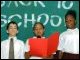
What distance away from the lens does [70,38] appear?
5.18 ft

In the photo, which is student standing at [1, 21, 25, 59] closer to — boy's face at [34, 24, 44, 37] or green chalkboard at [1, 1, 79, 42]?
boy's face at [34, 24, 44, 37]

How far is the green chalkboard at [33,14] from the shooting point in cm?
189

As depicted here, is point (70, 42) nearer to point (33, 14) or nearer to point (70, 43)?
point (70, 43)

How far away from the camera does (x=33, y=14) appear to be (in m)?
1.91

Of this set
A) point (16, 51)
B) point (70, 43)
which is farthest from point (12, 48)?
point (70, 43)

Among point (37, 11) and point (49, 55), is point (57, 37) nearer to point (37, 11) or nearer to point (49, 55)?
point (49, 55)

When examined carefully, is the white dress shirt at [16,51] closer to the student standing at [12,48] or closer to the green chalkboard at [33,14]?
the student standing at [12,48]

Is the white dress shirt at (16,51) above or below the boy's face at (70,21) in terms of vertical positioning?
below

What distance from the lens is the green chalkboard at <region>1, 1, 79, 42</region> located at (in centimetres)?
189

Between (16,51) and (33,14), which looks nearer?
(16,51)

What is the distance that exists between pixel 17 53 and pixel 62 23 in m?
0.46

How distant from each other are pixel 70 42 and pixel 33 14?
44 cm

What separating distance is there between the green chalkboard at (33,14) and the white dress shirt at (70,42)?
276 millimetres

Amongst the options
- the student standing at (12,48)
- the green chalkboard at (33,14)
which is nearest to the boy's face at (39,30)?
the student standing at (12,48)
